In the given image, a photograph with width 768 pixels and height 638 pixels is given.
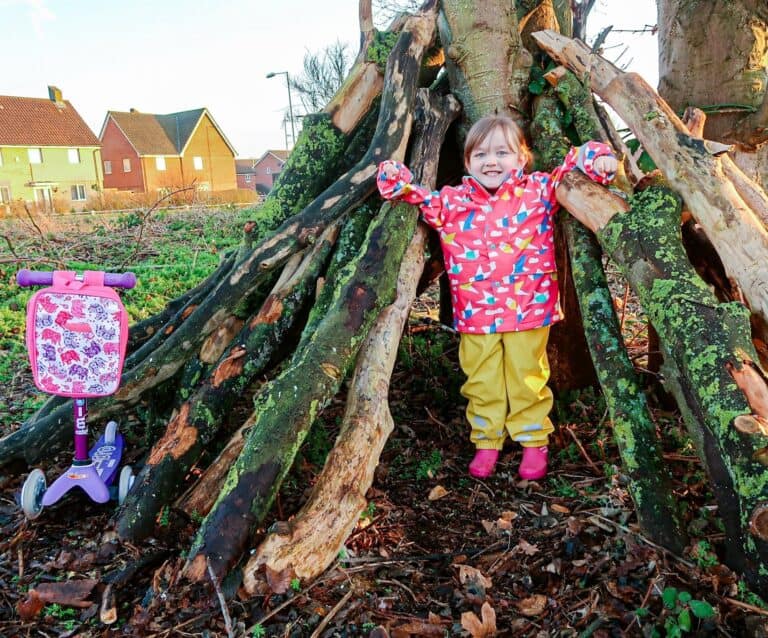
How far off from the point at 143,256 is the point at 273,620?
7.18m

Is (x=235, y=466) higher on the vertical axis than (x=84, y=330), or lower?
lower

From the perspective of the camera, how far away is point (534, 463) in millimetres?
2975

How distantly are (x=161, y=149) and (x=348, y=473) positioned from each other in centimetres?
4103

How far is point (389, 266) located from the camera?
9.37 ft

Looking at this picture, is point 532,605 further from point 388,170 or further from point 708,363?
point 388,170

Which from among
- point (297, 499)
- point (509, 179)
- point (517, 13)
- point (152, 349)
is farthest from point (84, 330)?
point (517, 13)

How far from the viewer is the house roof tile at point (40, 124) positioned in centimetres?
3256

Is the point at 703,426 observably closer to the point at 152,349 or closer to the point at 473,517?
the point at 473,517

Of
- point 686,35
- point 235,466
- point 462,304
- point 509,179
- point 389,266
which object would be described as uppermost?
point 686,35

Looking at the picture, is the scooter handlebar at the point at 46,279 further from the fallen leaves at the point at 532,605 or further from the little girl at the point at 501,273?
the fallen leaves at the point at 532,605

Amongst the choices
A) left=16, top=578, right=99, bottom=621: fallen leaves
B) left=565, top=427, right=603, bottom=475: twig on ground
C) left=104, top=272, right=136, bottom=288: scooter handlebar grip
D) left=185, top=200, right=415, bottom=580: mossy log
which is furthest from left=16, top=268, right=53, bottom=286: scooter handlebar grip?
left=565, top=427, right=603, bottom=475: twig on ground

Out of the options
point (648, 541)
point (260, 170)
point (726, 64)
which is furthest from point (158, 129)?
point (648, 541)

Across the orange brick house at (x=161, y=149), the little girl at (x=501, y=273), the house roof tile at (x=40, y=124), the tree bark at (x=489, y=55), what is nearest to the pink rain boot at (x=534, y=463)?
the little girl at (x=501, y=273)

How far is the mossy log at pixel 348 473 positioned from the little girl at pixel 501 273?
24 centimetres
